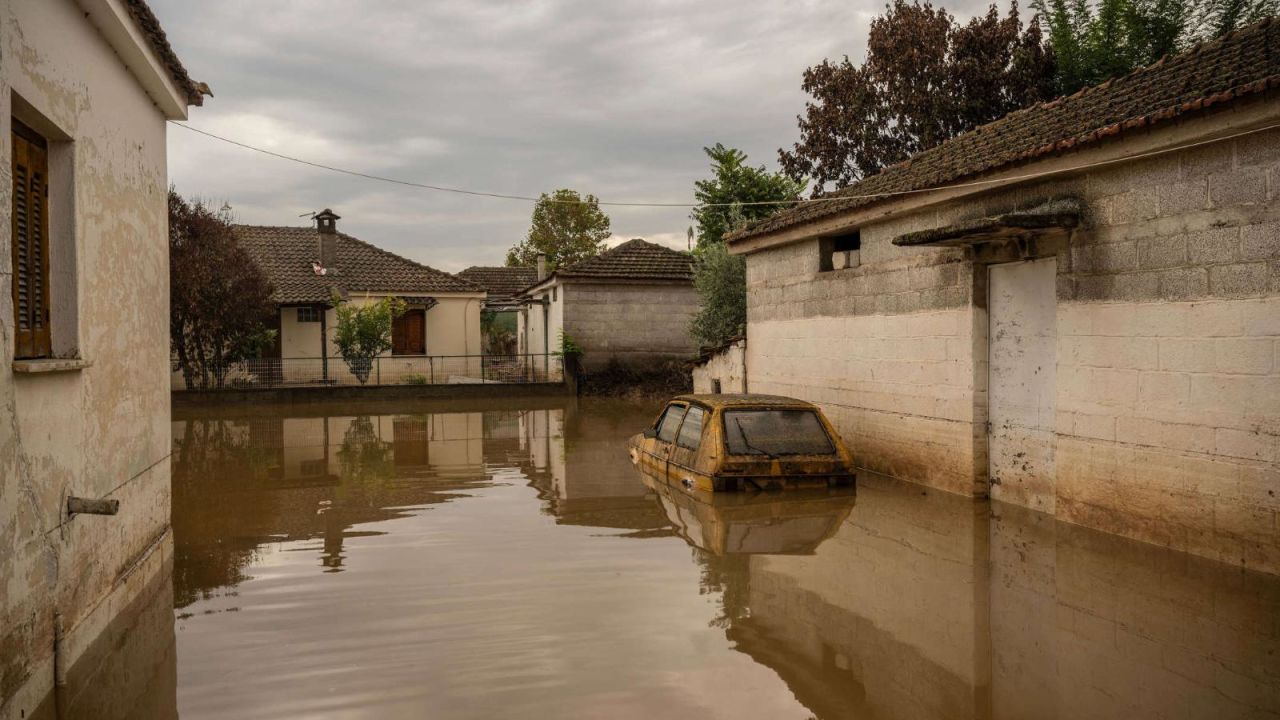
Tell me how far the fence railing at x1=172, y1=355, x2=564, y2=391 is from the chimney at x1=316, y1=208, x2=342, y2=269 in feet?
18.3

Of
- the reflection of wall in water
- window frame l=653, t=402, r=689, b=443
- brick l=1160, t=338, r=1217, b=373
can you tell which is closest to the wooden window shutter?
the reflection of wall in water

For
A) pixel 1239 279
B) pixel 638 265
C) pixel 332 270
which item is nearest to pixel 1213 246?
pixel 1239 279

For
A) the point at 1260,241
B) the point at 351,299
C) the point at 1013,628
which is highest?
the point at 351,299

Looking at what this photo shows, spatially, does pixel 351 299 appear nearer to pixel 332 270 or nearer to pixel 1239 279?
pixel 332 270

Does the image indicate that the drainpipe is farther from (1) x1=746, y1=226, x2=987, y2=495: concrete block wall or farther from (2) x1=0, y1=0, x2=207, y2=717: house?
(2) x1=0, y1=0, x2=207, y2=717: house

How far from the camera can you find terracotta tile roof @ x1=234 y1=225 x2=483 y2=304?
33500 millimetres

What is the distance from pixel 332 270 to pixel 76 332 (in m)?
30.0

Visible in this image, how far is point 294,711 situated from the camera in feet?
16.6

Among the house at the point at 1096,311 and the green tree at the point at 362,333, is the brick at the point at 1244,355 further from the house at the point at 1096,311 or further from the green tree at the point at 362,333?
the green tree at the point at 362,333

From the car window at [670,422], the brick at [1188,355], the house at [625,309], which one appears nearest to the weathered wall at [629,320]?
the house at [625,309]

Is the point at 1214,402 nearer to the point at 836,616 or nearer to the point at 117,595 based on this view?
the point at 836,616

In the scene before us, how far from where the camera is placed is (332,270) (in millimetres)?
35125

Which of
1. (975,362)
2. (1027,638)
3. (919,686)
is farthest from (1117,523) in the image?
(919,686)

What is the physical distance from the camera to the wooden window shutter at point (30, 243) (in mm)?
5613
